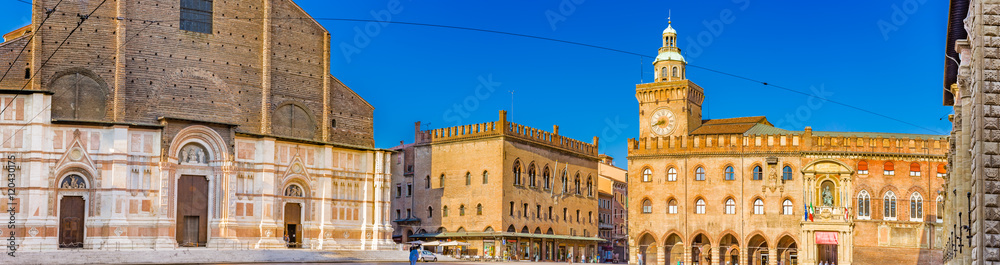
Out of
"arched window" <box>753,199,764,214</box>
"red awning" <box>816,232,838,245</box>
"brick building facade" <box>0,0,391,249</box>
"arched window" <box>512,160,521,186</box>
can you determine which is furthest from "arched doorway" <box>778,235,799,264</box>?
"brick building facade" <box>0,0,391,249</box>

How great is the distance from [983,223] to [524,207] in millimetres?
45198

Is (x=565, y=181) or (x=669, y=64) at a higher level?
(x=669, y=64)

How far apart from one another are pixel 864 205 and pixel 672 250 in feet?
38.5

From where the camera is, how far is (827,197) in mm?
58125

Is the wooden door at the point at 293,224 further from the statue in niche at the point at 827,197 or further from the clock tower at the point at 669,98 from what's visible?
the statue in niche at the point at 827,197

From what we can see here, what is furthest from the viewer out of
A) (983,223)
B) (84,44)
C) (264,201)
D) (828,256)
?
(828,256)

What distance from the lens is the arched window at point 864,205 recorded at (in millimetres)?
57516

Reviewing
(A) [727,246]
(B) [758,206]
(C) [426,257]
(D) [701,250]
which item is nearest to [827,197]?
(B) [758,206]

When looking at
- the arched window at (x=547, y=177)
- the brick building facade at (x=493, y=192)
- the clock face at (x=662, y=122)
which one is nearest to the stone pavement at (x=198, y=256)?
the brick building facade at (x=493, y=192)

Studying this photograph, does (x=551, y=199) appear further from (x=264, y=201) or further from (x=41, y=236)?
(x=41, y=236)

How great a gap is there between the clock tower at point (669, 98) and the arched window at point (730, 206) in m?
9.24

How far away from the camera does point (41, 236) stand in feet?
140

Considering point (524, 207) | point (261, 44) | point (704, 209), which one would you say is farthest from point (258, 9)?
point (704, 209)

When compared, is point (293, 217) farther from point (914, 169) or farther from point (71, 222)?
point (914, 169)
